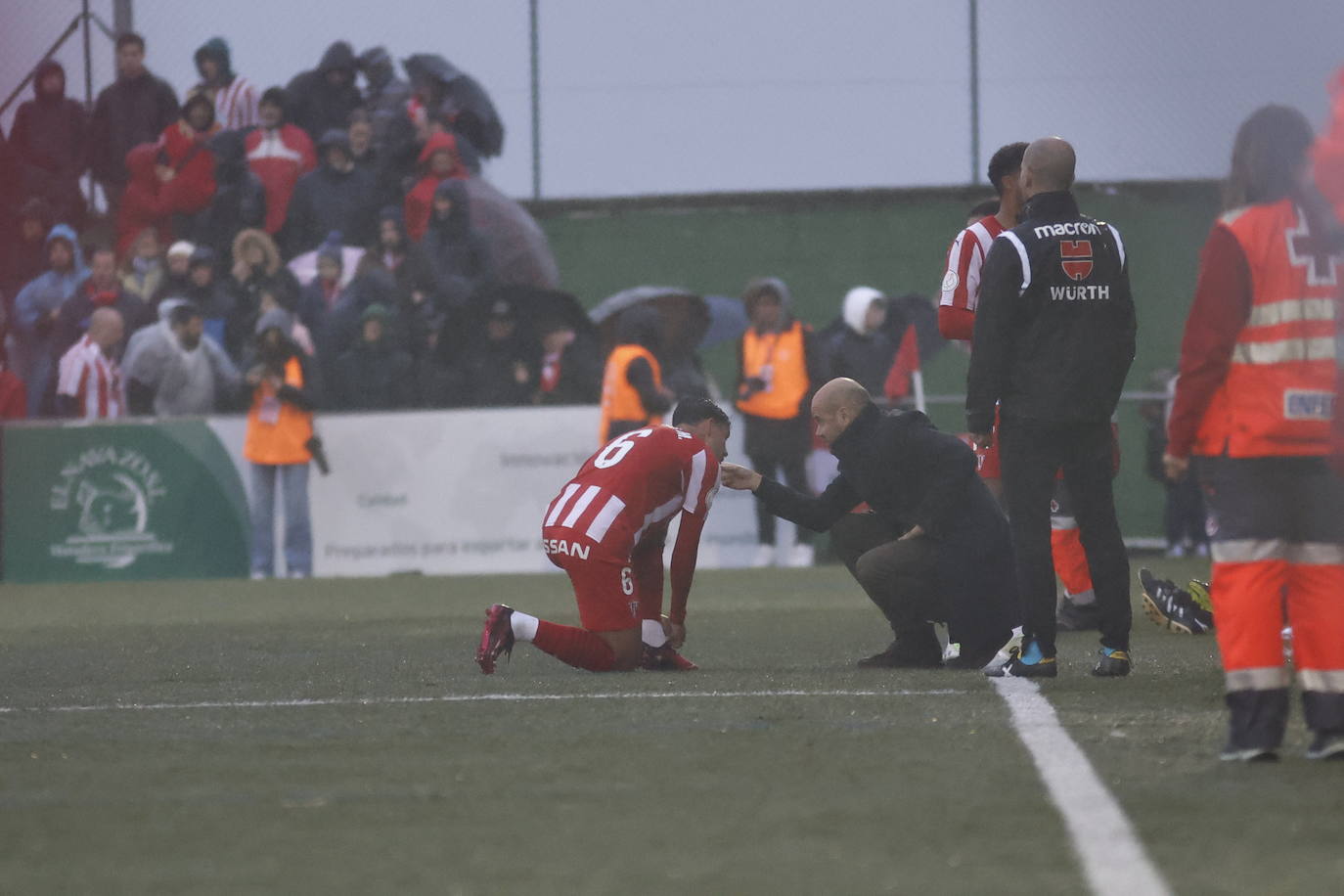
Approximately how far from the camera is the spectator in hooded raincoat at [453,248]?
58.1ft

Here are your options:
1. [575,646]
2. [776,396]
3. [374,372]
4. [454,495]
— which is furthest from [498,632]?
[374,372]

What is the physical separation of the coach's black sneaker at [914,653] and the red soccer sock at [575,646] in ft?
3.11

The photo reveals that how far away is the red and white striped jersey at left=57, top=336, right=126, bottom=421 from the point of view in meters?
17.4

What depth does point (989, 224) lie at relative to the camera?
8.72 metres

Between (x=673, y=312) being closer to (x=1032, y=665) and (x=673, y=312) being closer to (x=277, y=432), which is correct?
(x=277, y=432)

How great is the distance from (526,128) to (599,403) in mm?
4160

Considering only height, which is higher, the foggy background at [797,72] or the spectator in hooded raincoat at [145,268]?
the foggy background at [797,72]

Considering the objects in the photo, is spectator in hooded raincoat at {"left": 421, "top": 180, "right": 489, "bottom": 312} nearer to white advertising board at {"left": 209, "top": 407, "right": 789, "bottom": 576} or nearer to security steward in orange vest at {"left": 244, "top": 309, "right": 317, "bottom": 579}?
white advertising board at {"left": 209, "top": 407, "right": 789, "bottom": 576}

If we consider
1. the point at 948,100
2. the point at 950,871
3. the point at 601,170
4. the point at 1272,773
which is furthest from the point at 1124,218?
the point at 950,871

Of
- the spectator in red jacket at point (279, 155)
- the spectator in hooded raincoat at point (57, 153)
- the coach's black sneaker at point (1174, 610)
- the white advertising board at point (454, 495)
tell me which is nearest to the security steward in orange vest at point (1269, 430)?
the coach's black sneaker at point (1174, 610)

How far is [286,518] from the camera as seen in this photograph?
16.6 metres

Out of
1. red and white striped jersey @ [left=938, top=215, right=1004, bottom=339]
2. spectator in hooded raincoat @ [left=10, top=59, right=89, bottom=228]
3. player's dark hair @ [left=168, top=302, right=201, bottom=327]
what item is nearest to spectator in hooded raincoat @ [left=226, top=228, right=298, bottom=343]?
player's dark hair @ [left=168, top=302, right=201, bottom=327]

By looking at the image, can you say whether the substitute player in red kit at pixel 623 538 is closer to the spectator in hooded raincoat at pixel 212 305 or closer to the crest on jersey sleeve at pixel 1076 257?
the crest on jersey sleeve at pixel 1076 257

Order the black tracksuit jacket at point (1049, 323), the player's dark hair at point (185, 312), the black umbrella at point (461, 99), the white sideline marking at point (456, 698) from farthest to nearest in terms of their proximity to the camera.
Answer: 1. the black umbrella at point (461, 99)
2. the player's dark hair at point (185, 312)
3. the black tracksuit jacket at point (1049, 323)
4. the white sideline marking at point (456, 698)
